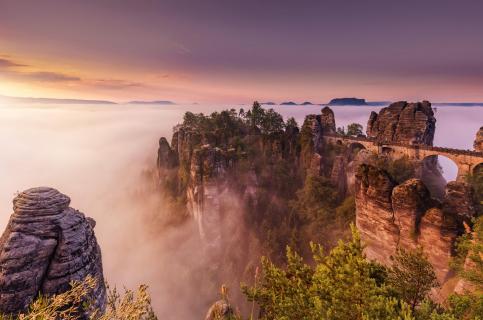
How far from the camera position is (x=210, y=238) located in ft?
181

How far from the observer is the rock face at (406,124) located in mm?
58375

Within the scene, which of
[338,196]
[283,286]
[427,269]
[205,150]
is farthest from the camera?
[205,150]

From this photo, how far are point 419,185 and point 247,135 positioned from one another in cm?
4686

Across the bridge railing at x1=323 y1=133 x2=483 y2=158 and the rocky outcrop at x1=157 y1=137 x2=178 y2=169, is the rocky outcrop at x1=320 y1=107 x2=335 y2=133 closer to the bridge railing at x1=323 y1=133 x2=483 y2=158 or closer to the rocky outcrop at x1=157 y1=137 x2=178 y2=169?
the bridge railing at x1=323 y1=133 x2=483 y2=158

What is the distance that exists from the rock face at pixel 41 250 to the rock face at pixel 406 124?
63.8 meters

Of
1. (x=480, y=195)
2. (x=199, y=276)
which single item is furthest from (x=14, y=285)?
(x=480, y=195)

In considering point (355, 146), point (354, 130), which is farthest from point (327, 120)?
point (354, 130)

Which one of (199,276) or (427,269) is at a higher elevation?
(427,269)

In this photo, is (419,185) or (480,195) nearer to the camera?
(419,185)

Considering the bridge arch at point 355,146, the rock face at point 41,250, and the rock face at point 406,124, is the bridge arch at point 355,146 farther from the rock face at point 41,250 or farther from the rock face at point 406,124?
the rock face at point 41,250

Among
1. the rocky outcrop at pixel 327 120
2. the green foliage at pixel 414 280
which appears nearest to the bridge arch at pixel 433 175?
the rocky outcrop at pixel 327 120

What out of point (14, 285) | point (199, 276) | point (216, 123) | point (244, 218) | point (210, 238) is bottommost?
point (199, 276)

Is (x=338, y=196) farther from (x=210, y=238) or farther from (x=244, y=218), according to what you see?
(x=210, y=238)

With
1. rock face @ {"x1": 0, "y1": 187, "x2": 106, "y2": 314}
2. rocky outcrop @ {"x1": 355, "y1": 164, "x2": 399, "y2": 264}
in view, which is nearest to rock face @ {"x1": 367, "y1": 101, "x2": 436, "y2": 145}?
rocky outcrop @ {"x1": 355, "y1": 164, "x2": 399, "y2": 264}
